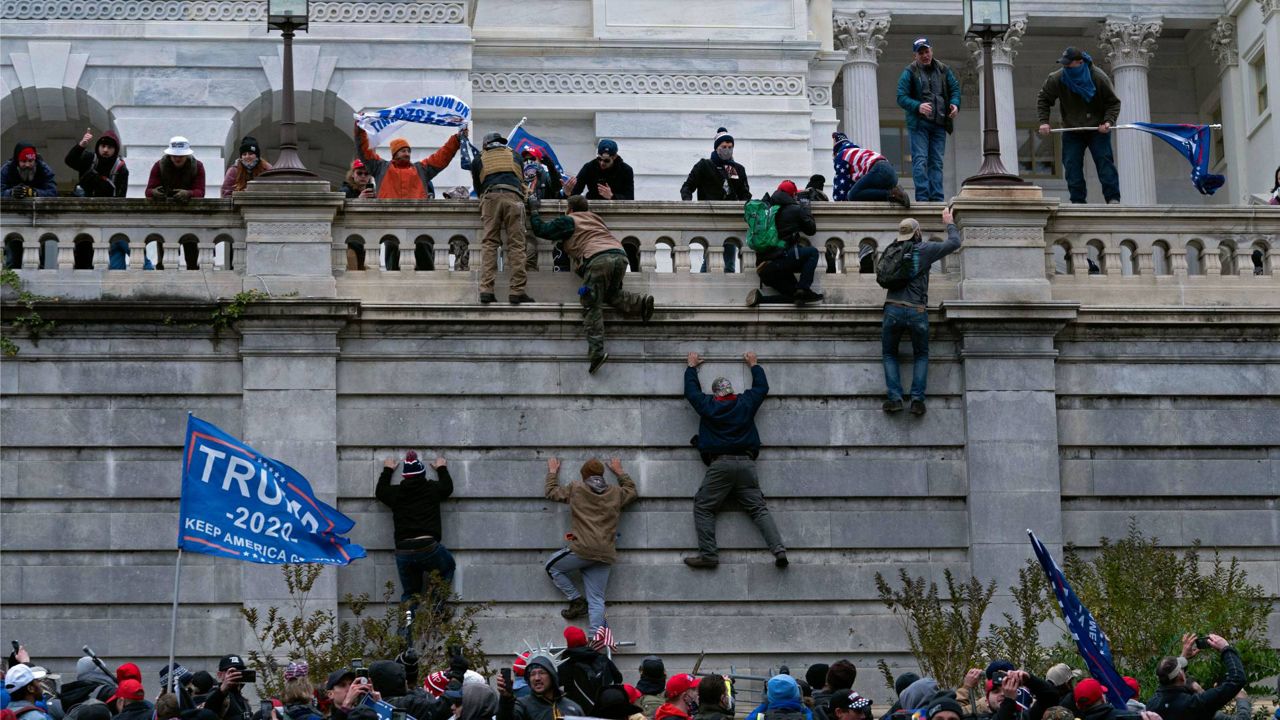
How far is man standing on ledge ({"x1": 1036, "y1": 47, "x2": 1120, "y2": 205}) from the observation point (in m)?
32.5

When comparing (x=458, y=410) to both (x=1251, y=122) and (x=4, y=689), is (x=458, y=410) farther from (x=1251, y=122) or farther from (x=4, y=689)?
(x=1251, y=122)

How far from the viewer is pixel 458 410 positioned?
28984mm

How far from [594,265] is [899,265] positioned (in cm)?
354

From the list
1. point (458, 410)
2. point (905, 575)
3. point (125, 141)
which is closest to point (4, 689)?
point (458, 410)

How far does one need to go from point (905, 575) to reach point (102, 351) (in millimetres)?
9553

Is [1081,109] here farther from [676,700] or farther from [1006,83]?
[1006,83]

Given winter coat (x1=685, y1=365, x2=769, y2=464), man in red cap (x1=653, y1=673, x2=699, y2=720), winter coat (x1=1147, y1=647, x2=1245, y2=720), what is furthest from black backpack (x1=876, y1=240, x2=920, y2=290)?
man in red cap (x1=653, y1=673, x2=699, y2=720)

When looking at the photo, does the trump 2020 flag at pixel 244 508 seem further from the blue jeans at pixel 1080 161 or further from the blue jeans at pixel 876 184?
the blue jeans at pixel 1080 161

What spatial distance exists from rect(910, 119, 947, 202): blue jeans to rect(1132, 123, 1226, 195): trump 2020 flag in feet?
8.79

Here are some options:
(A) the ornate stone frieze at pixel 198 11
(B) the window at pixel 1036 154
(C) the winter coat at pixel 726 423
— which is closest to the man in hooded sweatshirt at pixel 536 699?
(C) the winter coat at pixel 726 423

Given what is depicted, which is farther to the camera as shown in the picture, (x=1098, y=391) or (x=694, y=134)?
(x=694, y=134)

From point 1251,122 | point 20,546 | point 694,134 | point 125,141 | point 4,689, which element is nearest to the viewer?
point 4,689

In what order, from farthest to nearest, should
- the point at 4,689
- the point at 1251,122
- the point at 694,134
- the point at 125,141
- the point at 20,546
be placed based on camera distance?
the point at 1251,122
the point at 694,134
the point at 125,141
the point at 20,546
the point at 4,689

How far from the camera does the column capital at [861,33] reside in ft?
188
